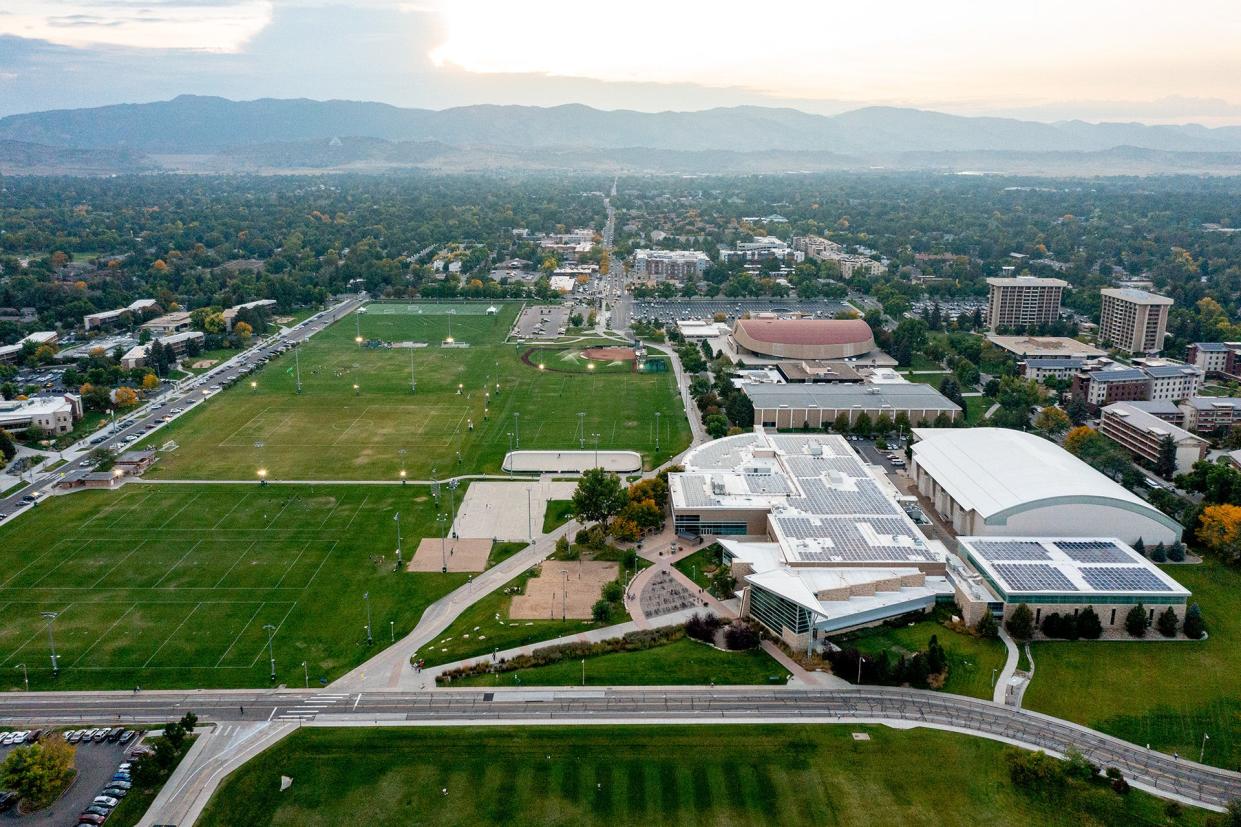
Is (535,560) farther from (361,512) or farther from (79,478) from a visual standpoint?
(79,478)

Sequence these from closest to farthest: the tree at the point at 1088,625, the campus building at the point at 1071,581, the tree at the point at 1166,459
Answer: the tree at the point at 1088,625 → the campus building at the point at 1071,581 → the tree at the point at 1166,459

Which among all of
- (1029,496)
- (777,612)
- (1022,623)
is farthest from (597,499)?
(1029,496)

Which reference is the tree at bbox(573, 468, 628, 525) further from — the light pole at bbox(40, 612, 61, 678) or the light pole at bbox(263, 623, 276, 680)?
the light pole at bbox(40, 612, 61, 678)

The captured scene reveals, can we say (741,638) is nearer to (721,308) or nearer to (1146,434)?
(1146,434)

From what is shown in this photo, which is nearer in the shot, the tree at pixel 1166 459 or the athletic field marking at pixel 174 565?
the athletic field marking at pixel 174 565

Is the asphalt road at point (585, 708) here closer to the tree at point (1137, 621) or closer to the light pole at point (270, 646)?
the light pole at point (270, 646)

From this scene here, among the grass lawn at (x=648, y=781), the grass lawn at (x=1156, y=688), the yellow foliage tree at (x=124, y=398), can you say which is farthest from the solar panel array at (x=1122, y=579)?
the yellow foliage tree at (x=124, y=398)

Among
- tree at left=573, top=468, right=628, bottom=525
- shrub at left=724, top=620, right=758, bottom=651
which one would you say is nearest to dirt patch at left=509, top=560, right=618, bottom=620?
tree at left=573, top=468, right=628, bottom=525
